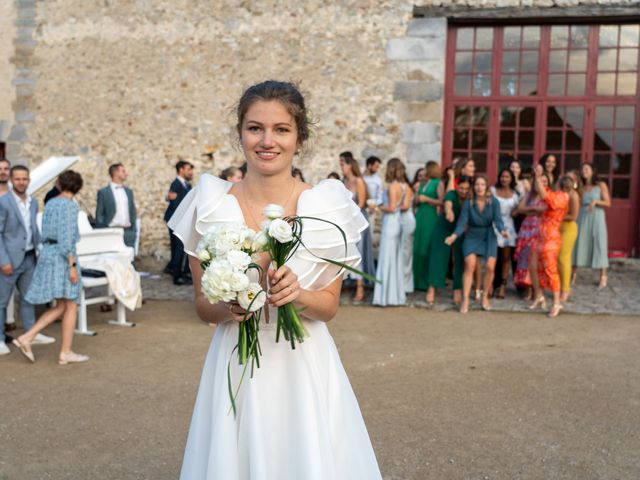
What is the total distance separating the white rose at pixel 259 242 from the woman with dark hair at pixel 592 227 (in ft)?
27.4

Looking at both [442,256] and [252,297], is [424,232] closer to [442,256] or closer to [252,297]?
[442,256]

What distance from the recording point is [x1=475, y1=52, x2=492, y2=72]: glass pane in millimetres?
10828

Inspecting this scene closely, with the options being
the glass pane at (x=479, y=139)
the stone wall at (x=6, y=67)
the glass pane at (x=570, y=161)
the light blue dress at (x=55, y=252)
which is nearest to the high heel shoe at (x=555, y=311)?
the glass pane at (x=570, y=161)

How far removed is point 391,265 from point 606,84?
505cm

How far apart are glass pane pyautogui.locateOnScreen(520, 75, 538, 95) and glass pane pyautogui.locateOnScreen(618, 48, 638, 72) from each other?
1.30 meters

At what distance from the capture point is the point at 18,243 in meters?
6.14

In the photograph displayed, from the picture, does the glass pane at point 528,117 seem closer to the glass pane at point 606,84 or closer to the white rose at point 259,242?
the glass pane at point 606,84

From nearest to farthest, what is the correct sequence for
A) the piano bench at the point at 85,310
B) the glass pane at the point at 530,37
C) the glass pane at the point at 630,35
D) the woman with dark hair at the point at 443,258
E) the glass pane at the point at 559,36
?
1. the piano bench at the point at 85,310
2. the woman with dark hair at the point at 443,258
3. the glass pane at the point at 630,35
4. the glass pane at the point at 559,36
5. the glass pane at the point at 530,37

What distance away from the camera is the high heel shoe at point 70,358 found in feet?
18.7

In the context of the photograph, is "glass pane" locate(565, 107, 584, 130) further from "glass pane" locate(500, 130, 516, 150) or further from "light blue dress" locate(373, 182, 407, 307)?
"light blue dress" locate(373, 182, 407, 307)

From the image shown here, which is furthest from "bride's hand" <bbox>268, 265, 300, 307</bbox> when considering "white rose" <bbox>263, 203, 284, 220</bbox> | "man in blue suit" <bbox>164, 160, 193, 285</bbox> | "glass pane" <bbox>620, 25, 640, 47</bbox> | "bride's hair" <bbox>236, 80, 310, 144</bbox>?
"glass pane" <bbox>620, 25, 640, 47</bbox>

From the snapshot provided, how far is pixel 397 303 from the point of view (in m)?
8.40

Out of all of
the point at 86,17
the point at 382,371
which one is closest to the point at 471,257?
Answer: the point at 382,371

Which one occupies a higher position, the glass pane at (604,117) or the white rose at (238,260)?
the glass pane at (604,117)
